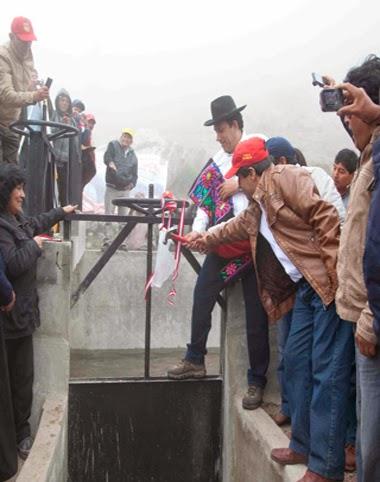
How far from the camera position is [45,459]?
11.4 ft

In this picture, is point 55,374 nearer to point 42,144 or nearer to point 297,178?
point 42,144

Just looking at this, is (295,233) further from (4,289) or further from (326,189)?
(4,289)

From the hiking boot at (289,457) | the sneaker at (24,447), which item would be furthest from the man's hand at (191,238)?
the sneaker at (24,447)

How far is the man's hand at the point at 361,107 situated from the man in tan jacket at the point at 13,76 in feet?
12.8

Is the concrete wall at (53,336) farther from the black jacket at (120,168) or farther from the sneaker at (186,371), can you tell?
the black jacket at (120,168)

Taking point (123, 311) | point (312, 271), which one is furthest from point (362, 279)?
point (123, 311)

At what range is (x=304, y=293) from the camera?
3.31 m

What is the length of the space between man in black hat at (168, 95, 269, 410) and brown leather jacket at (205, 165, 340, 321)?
2.24ft

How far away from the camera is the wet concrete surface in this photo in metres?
6.99

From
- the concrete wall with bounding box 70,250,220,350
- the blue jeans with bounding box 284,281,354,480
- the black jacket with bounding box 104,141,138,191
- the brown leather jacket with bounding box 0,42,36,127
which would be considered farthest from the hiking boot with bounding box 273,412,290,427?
the black jacket with bounding box 104,141,138,191

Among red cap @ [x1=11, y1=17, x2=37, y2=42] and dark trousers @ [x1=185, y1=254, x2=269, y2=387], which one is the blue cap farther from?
red cap @ [x1=11, y1=17, x2=37, y2=42]

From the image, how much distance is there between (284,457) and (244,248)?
151 centimetres

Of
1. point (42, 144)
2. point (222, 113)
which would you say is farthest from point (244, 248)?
point (42, 144)

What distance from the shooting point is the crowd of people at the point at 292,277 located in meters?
2.31
